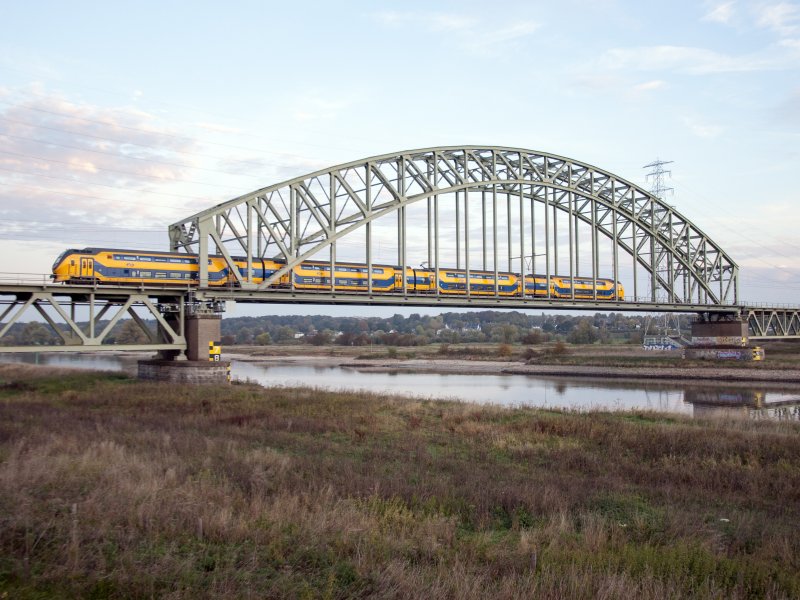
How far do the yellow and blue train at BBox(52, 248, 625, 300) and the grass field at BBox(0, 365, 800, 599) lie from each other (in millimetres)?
15677

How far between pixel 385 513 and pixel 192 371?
27.9 meters

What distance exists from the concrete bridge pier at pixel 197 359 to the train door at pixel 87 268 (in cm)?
547

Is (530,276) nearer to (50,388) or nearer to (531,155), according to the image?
(531,155)

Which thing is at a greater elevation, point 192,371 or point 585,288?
point 585,288

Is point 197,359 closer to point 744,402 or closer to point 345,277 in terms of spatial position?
point 345,277

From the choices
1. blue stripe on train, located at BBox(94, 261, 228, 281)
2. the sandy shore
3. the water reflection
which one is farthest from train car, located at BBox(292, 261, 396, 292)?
the sandy shore

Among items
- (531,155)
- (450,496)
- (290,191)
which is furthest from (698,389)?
(450,496)

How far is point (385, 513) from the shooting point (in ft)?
31.2

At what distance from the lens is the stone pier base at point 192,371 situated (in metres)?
35.1

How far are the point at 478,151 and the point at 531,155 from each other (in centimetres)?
629

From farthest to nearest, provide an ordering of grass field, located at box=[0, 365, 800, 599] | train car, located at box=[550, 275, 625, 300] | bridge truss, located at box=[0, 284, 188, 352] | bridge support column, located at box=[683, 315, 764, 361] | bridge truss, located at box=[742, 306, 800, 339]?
1. bridge truss, located at box=[742, 306, 800, 339]
2. bridge support column, located at box=[683, 315, 764, 361]
3. train car, located at box=[550, 275, 625, 300]
4. bridge truss, located at box=[0, 284, 188, 352]
5. grass field, located at box=[0, 365, 800, 599]

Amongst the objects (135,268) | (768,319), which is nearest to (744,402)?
(135,268)

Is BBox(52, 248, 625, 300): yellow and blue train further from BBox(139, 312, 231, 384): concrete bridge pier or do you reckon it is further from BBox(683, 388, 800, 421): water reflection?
BBox(683, 388, 800, 421): water reflection

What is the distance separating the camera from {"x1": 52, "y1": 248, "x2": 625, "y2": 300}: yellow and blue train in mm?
33625
